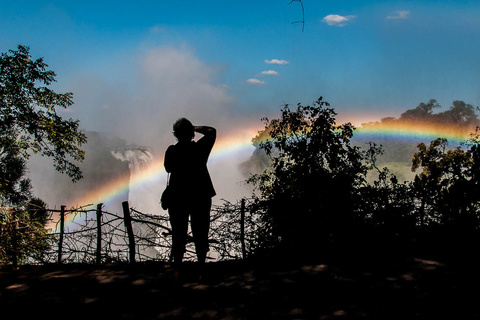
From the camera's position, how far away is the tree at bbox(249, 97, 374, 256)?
6859 millimetres

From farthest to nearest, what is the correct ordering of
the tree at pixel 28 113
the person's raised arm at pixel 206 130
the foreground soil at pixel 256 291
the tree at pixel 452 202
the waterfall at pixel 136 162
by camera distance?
the waterfall at pixel 136 162
the tree at pixel 28 113
the tree at pixel 452 202
the person's raised arm at pixel 206 130
the foreground soil at pixel 256 291

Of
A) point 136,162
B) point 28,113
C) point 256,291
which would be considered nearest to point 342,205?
point 256,291

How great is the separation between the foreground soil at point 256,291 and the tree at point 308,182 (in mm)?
1494

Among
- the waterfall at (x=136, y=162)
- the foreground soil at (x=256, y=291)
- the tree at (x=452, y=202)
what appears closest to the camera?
the foreground soil at (x=256, y=291)

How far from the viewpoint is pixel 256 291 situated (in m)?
4.03

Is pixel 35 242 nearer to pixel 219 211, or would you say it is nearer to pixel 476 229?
pixel 219 211

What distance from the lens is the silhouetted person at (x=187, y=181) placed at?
14.3ft

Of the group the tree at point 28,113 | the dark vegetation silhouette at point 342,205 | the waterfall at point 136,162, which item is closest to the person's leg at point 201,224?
the dark vegetation silhouette at point 342,205

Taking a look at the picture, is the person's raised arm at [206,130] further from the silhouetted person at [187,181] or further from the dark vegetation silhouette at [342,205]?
the dark vegetation silhouette at [342,205]

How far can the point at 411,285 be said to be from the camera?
411cm

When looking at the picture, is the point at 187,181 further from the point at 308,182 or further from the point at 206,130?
the point at 308,182


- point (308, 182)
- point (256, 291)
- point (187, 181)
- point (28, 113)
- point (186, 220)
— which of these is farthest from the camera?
point (28, 113)

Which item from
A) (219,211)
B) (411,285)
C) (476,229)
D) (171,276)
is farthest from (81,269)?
(476,229)

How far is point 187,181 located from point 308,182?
174 inches
